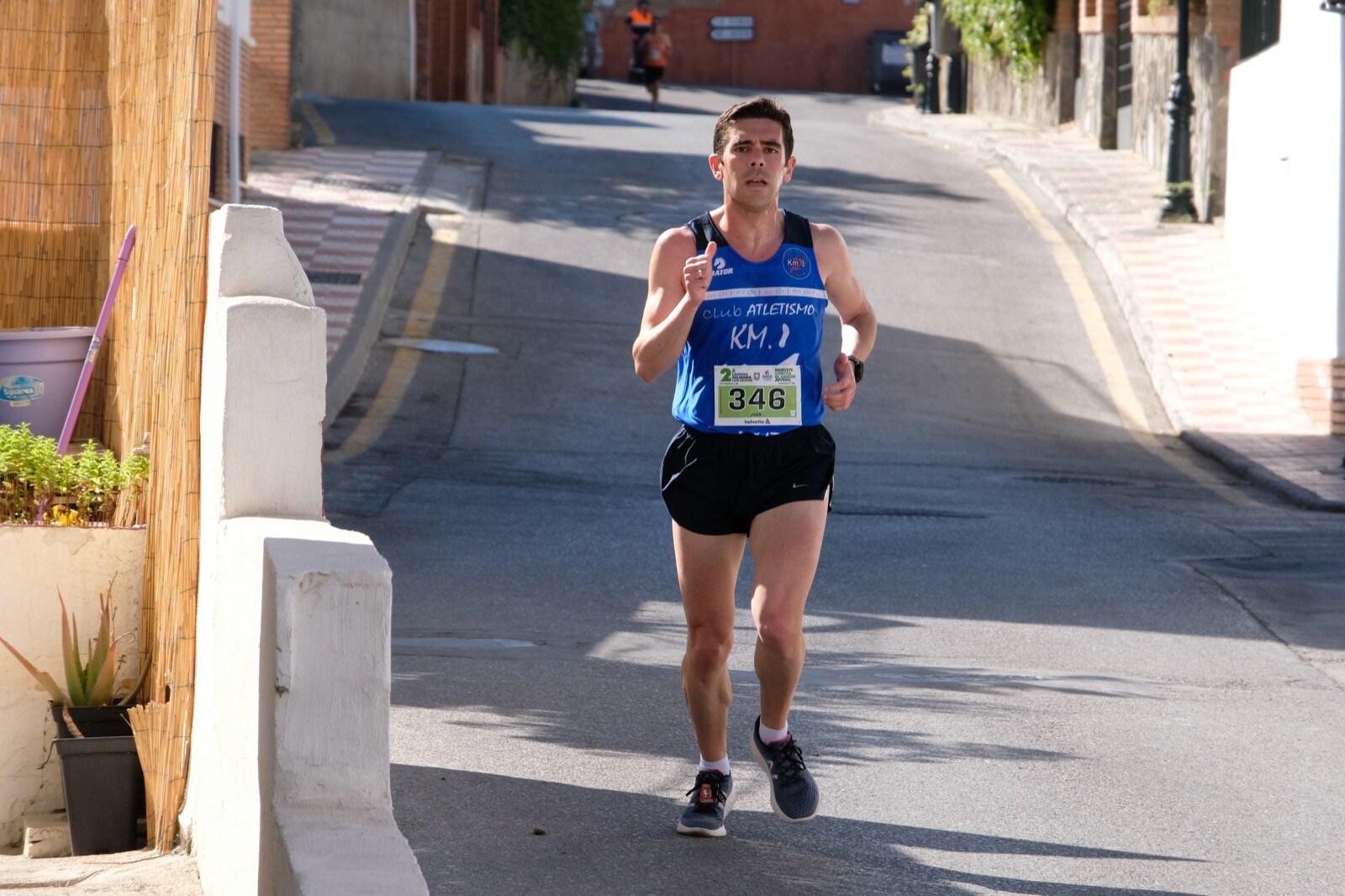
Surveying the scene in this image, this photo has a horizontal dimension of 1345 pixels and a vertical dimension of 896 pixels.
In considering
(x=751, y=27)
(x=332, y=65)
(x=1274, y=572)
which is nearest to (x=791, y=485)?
(x=1274, y=572)

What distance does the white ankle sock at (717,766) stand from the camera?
5.23m

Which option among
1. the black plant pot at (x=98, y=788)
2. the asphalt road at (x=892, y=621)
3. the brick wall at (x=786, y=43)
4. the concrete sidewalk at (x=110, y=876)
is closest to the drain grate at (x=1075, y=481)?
the asphalt road at (x=892, y=621)

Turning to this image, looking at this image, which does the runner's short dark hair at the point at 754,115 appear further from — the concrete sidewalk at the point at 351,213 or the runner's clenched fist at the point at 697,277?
the concrete sidewalk at the point at 351,213

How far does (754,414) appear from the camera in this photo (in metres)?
5.05

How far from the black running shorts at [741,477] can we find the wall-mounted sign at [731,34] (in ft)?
157

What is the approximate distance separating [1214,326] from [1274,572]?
7669 mm

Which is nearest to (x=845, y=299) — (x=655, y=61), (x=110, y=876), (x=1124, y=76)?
(x=110, y=876)

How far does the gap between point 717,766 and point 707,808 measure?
0.12 m

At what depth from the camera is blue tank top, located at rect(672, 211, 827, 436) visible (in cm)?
504

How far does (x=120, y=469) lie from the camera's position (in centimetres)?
660

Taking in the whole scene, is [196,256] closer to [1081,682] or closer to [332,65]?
[1081,682]

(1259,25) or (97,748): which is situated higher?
(1259,25)

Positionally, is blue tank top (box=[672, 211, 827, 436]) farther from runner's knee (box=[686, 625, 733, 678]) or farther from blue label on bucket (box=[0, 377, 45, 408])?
blue label on bucket (box=[0, 377, 45, 408])

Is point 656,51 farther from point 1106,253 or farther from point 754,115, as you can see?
point 754,115
